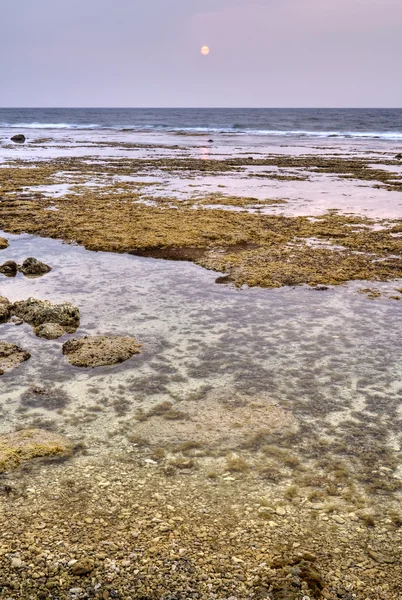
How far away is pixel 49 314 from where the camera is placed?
7.34 meters

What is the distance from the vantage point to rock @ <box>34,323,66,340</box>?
273 inches

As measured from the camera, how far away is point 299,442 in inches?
186

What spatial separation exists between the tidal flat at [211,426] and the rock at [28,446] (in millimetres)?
26

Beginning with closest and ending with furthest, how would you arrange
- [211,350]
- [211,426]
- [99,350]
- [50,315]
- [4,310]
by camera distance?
[211,426] < [99,350] < [211,350] < [50,315] < [4,310]

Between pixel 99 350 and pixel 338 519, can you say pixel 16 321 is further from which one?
pixel 338 519

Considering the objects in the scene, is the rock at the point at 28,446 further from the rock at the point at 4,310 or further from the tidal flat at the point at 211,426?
the rock at the point at 4,310

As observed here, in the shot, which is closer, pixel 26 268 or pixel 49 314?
pixel 49 314

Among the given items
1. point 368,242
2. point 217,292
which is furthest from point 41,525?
point 368,242

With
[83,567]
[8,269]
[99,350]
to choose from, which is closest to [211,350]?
[99,350]

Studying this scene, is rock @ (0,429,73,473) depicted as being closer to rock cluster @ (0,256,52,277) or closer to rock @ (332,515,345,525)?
rock @ (332,515,345,525)

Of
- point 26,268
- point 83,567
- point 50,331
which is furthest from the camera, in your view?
point 26,268

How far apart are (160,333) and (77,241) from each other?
6.25 metres

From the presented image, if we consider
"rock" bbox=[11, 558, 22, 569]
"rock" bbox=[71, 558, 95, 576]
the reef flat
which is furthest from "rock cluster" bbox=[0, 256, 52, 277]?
"rock" bbox=[71, 558, 95, 576]

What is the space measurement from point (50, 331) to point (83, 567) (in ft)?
13.5
